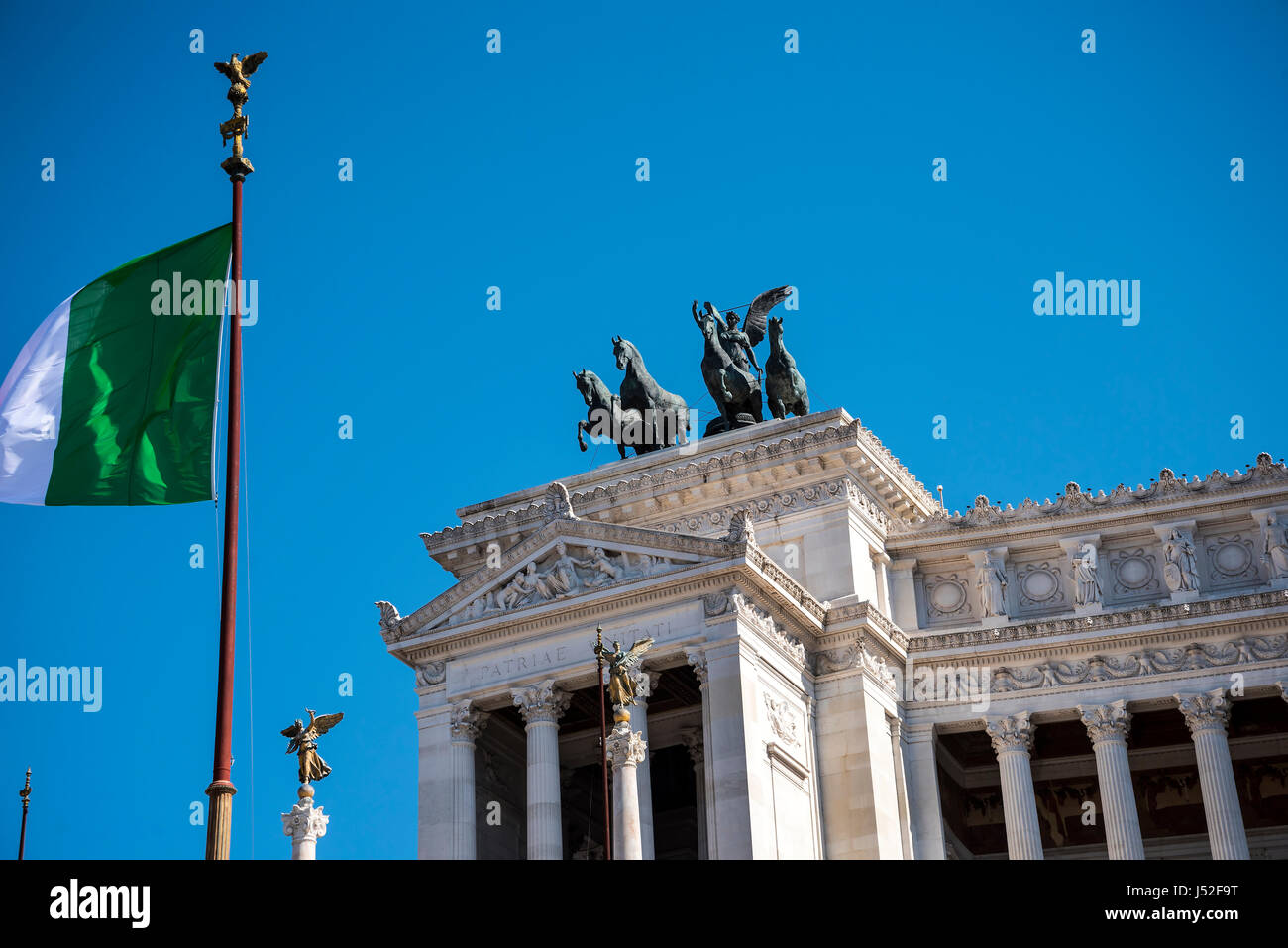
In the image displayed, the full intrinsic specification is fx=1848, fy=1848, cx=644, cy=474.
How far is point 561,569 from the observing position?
158 feet

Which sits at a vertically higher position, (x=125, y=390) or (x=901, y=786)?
(x=125, y=390)

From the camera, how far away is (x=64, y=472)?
27.7 metres

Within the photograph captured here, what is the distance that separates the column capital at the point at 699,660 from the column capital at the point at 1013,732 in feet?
34.0

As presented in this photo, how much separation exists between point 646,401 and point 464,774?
→ 15.7 metres

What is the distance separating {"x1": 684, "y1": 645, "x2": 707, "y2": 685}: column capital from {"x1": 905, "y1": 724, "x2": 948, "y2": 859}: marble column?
8438mm

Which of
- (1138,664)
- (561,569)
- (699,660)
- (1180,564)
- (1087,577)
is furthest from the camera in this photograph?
(1087,577)

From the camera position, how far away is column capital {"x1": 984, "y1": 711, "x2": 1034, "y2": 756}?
51.5 metres

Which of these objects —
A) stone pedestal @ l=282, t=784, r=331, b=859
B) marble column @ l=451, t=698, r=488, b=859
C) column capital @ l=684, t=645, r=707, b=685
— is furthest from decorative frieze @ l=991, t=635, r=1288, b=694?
stone pedestal @ l=282, t=784, r=331, b=859

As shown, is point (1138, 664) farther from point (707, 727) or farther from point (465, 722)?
point (465, 722)

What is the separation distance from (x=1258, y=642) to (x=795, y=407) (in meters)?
15.5

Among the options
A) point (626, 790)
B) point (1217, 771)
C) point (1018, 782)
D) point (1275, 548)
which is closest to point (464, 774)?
point (626, 790)

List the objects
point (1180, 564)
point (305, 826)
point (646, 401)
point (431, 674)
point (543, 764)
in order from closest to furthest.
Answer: point (305, 826) < point (543, 764) < point (431, 674) < point (1180, 564) < point (646, 401)
